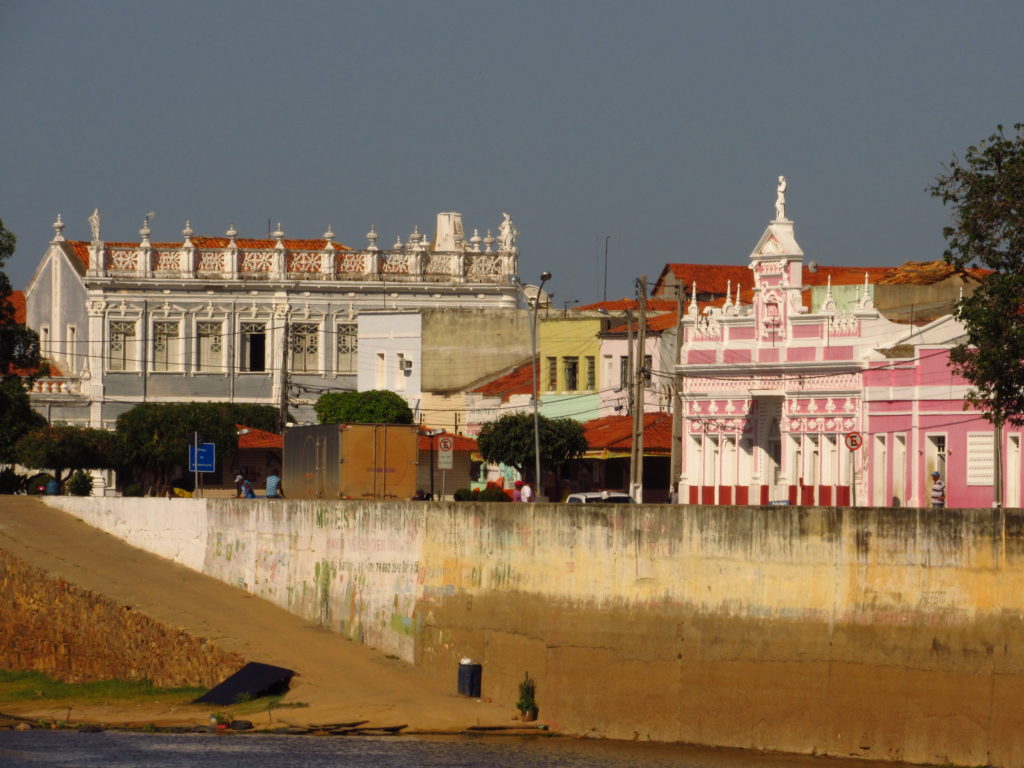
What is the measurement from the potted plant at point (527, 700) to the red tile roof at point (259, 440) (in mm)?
34659

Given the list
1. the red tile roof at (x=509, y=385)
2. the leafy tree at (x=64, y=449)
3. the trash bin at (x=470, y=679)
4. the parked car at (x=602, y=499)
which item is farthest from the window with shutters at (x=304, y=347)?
the trash bin at (x=470, y=679)

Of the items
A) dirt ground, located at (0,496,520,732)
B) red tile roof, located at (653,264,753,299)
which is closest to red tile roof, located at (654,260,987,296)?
red tile roof, located at (653,264,753,299)

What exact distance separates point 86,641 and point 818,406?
18.9m

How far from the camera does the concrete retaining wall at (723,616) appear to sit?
35969 millimetres

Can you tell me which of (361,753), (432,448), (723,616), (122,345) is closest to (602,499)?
(723,616)

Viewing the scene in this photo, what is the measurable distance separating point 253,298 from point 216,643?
4367 cm

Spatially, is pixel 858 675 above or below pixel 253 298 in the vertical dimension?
below

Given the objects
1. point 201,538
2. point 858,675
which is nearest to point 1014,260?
point 858,675

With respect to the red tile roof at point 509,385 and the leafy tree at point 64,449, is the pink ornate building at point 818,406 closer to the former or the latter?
the red tile roof at point 509,385

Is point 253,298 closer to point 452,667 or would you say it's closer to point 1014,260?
point 452,667

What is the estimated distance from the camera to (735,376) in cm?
5875

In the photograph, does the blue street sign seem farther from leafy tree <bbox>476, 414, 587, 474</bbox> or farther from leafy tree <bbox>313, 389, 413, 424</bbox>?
leafy tree <bbox>313, 389, 413, 424</bbox>

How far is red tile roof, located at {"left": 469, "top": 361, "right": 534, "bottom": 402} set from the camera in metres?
76.9

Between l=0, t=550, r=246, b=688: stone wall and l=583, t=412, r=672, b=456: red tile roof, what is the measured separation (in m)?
19.6
